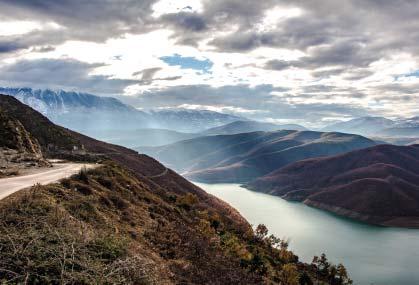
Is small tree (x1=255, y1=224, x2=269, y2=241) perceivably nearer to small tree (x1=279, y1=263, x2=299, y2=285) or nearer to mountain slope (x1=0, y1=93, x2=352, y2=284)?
small tree (x1=279, y1=263, x2=299, y2=285)

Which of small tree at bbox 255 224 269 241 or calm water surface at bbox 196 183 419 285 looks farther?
calm water surface at bbox 196 183 419 285

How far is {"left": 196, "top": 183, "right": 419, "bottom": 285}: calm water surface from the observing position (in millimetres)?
96500

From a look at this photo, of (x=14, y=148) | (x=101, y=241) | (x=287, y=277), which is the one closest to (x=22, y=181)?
(x=101, y=241)

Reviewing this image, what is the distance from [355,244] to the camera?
437ft

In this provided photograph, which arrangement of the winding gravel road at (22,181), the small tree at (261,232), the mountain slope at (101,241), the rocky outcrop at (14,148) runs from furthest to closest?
1. the small tree at (261,232)
2. the rocky outcrop at (14,148)
3. the winding gravel road at (22,181)
4. the mountain slope at (101,241)

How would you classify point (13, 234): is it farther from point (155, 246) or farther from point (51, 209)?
point (155, 246)

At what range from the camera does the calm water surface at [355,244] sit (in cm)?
9650

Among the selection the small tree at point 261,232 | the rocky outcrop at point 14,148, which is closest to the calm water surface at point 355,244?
the small tree at point 261,232

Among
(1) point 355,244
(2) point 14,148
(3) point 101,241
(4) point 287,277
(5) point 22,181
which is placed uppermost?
(2) point 14,148

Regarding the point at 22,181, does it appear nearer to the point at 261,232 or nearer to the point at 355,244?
the point at 261,232

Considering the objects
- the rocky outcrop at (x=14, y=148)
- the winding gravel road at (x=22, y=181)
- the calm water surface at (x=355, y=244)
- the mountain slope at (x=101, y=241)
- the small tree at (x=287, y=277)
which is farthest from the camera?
the calm water surface at (x=355, y=244)

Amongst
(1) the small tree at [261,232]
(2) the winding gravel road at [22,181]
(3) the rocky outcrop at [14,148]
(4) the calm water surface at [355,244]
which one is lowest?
(4) the calm water surface at [355,244]

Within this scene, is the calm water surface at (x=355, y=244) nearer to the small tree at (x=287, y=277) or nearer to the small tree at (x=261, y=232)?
the small tree at (x=261, y=232)

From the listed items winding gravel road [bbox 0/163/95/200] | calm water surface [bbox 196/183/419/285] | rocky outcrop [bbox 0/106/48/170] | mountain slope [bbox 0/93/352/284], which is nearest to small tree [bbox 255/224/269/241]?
calm water surface [bbox 196/183/419/285]
